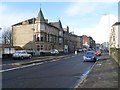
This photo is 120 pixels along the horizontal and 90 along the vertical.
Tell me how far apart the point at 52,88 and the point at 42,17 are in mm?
75993

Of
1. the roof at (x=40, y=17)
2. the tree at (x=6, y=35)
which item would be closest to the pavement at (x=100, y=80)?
the roof at (x=40, y=17)

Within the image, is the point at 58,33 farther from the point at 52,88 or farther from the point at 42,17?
the point at 52,88

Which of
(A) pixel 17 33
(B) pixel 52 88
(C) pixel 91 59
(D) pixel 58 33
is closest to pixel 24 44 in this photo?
(A) pixel 17 33

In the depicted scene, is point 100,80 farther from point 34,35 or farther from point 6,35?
point 6,35

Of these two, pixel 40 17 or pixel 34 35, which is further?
pixel 40 17

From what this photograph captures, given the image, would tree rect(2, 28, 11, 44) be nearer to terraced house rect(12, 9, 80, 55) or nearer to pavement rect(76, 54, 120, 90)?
terraced house rect(12, 9, 80, 55)

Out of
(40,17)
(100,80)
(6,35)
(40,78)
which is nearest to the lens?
(100,80)

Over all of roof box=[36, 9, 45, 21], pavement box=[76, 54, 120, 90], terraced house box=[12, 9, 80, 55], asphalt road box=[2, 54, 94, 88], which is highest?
roof box=[36, 9, 45, 21]

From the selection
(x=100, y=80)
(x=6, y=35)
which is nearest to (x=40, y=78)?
(x=100, y=80)

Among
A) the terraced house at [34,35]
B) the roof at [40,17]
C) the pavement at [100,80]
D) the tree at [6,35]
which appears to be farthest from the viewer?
the tree at [6,35]

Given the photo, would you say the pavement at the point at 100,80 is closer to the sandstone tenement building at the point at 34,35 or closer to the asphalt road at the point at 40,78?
the asphalt road at the point at 40,78

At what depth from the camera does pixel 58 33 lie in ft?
360

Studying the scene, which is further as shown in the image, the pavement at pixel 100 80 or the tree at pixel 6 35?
the tree at pixel 6 35

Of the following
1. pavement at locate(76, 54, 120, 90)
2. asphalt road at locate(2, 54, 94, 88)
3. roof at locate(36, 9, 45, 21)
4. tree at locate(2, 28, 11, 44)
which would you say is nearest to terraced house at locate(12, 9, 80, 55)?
roof at locate(36, 9, 45, 21)
